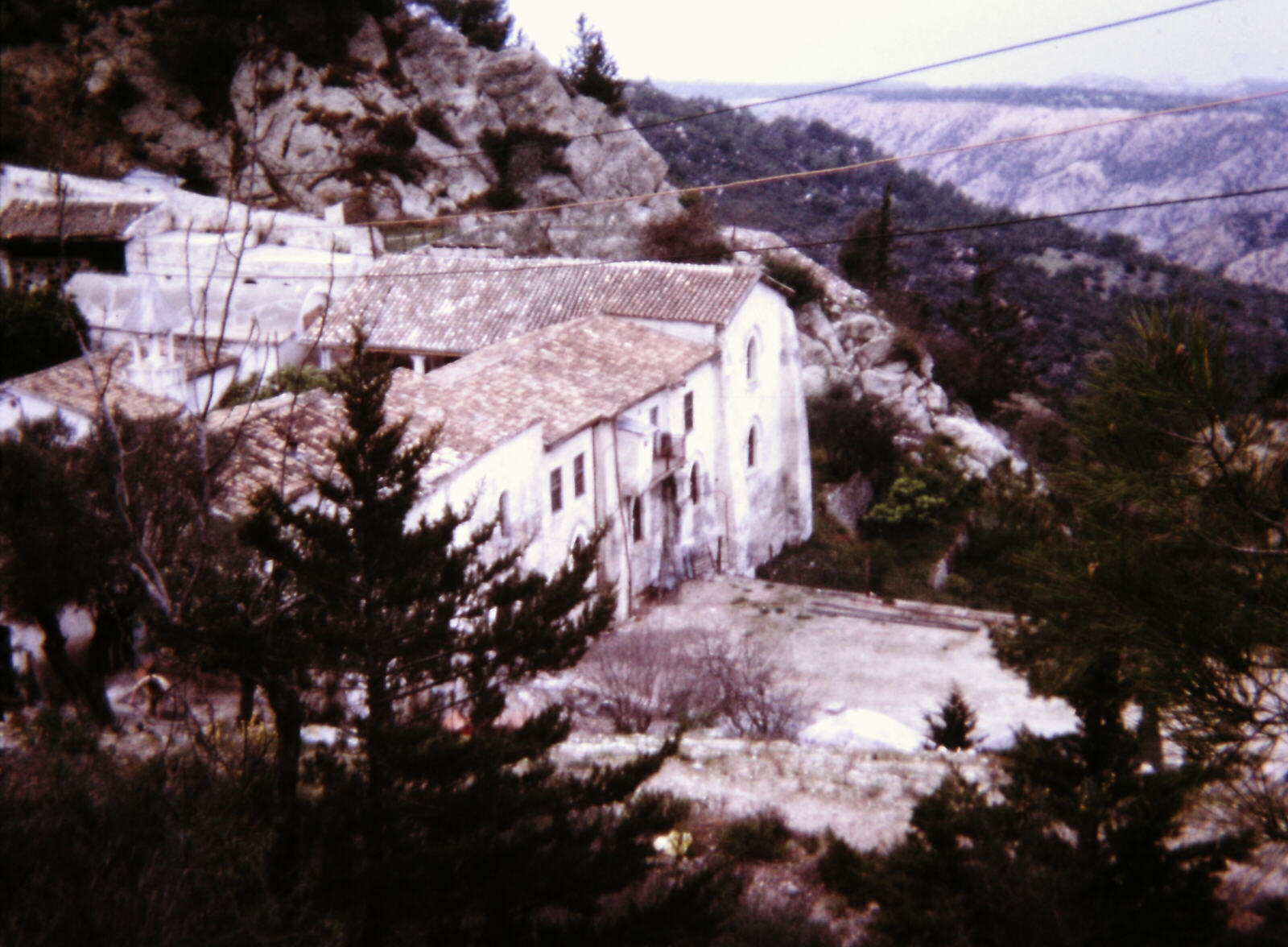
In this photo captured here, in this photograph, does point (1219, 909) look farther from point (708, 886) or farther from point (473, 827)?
point (473, 827)

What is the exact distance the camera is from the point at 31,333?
24641 mm

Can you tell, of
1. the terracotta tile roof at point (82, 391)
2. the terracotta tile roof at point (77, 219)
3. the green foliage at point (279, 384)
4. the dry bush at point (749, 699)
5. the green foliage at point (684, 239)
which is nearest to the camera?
the dry bush at point (749, 699)

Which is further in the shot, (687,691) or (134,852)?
(687,691)

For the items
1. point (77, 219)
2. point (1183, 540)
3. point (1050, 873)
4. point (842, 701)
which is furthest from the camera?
point (77, 219)

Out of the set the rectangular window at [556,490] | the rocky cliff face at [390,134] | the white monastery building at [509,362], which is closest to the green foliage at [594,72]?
the rocky cliff face at [390,134]

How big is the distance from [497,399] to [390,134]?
82.8ft

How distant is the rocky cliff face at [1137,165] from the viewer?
176 ft

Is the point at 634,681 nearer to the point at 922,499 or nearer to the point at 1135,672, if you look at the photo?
the point at 1135,672

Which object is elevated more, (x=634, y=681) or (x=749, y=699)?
(x=634, y=681)

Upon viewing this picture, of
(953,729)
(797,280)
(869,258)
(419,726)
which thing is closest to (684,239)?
(797,280)

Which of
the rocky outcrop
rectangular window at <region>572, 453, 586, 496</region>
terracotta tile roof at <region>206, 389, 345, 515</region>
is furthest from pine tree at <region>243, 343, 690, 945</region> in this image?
the rocky outcrop

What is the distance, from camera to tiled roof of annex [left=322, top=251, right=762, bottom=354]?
2564 centimetres

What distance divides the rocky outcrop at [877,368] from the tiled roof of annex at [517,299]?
9.82 metres

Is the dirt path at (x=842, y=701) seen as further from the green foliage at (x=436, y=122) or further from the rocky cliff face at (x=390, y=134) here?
the green foliage at (x=436, y=122)
